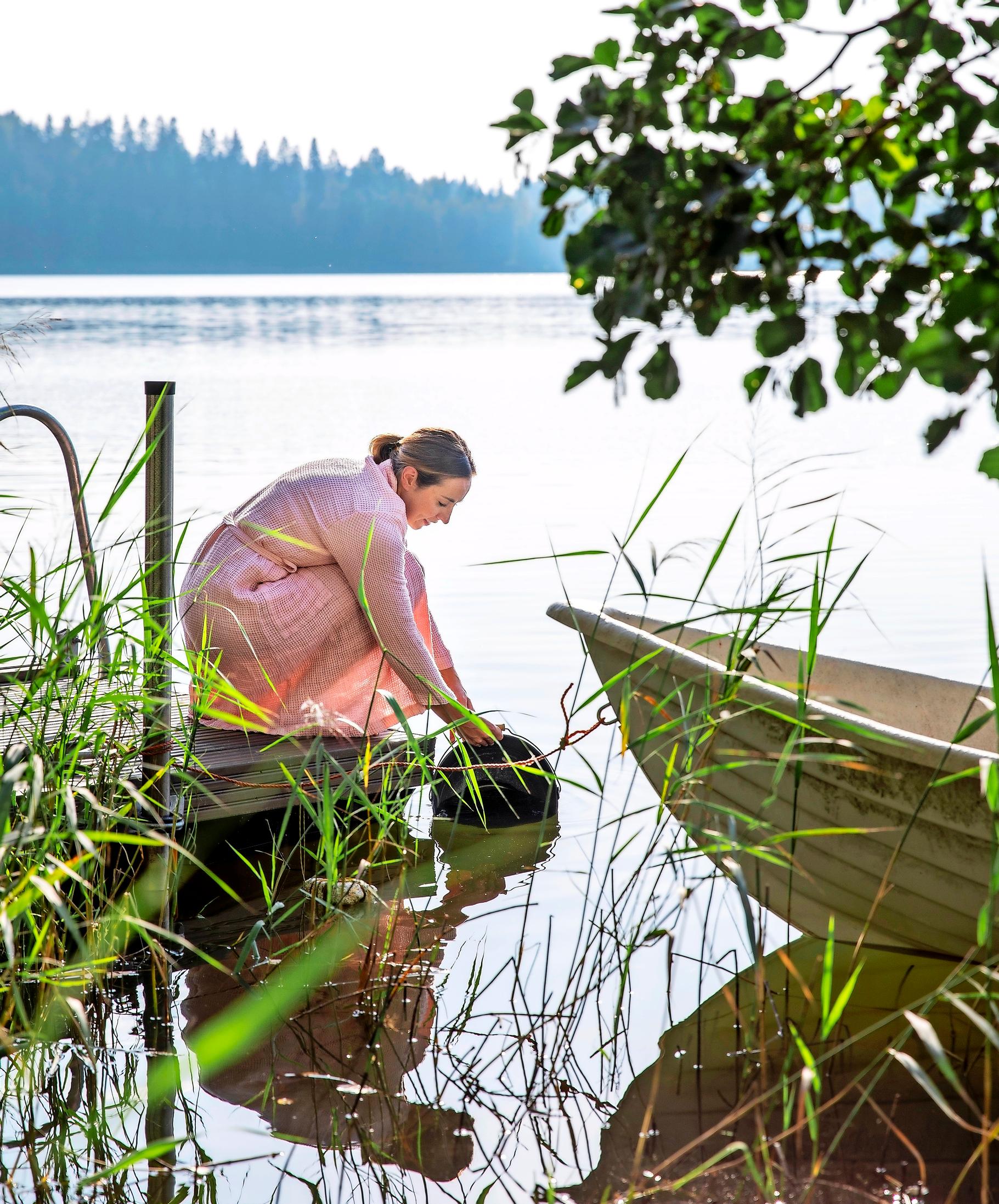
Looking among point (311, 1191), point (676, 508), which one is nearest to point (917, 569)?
point (676, 508)

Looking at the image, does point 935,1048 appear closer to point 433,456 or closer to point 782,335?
point 782,335

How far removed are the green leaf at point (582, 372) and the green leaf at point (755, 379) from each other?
9.7 inches

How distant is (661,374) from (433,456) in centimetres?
266

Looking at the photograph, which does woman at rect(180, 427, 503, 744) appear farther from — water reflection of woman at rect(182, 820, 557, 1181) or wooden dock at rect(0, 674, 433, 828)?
water reflection of woman at rect(182, 820, 557, 1181)

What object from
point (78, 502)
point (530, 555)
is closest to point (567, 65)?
point (78, 502)

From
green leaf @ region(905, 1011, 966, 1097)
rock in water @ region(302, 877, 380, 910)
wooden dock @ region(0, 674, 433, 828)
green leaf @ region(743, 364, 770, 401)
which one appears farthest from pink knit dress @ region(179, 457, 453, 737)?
green leaf @ region(743, 364, 770, 401)

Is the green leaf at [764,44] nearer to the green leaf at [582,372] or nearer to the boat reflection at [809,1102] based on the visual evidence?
the green leaf at [582,372]

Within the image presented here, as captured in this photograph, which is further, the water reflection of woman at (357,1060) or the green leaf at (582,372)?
the water reflection of woman at (357,1060)

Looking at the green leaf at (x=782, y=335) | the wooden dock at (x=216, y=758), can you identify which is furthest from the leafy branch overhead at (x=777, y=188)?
the wooden dock at (x=216, y=758)

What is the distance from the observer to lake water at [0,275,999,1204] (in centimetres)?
261

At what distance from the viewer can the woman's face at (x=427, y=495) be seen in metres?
4.12

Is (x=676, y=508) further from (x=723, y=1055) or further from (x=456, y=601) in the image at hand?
(x=723, y=1055)

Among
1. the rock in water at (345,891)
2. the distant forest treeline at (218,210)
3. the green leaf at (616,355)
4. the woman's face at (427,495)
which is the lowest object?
the rock in water at (345,891)

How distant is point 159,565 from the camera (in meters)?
2.97
